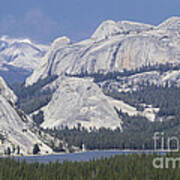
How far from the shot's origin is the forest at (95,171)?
158 m

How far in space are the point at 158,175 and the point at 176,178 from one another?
6.61 m

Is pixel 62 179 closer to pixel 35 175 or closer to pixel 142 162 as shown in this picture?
pixel 35 175

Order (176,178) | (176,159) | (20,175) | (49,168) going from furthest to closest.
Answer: (176,159), (49,168), (20,175), (176,178)

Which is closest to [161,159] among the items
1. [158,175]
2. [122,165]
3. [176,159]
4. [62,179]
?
[176,159]

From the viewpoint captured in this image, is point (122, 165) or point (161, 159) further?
point (161, 159)

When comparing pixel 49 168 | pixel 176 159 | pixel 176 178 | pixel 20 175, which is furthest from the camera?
pixel 176 159

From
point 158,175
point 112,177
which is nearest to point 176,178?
point 158,175

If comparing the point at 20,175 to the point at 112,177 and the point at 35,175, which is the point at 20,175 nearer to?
the point at 35,175

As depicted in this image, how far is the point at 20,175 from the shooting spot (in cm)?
16425

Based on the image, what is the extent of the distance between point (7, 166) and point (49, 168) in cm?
1301

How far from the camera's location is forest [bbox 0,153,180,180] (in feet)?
519

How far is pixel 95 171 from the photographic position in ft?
559

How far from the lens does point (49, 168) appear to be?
6885 inches

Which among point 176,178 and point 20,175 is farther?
point 20,175
